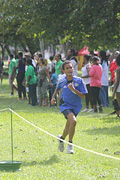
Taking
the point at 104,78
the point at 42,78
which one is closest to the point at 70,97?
the point at 42,78

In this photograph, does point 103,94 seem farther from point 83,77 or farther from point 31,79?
point 31,79

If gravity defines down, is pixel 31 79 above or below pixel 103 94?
above

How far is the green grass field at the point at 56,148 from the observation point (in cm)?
734

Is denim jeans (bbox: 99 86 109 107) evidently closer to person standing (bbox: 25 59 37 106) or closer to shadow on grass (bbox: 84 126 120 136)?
person standing (bbox: 25 59 37 106)

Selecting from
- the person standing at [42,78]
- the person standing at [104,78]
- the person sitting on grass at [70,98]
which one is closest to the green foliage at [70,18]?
the person standing at [104,78]

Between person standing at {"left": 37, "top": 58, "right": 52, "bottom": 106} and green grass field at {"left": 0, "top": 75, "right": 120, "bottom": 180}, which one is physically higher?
person standing at {"left": 37, "top": 58, "right": 52, "bottom": 106}

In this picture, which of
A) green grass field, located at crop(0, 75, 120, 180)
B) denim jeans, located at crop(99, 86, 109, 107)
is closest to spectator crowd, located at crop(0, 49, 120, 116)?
denim jeans, located at crop(99, 86, 109, 107)

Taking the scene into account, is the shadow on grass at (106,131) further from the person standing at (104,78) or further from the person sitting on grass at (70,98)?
the person standing at (104,78)

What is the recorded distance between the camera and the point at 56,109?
17.4 meters

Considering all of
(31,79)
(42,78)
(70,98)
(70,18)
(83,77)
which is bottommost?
(31,79)

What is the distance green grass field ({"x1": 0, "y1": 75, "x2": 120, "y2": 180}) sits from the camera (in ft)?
24.1

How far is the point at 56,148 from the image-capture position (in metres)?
9.63

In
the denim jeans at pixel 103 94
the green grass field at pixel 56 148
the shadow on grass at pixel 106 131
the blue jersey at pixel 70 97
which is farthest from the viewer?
the denim jeans at pixel 103 94

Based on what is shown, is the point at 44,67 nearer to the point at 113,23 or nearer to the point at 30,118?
the point at 30,118
